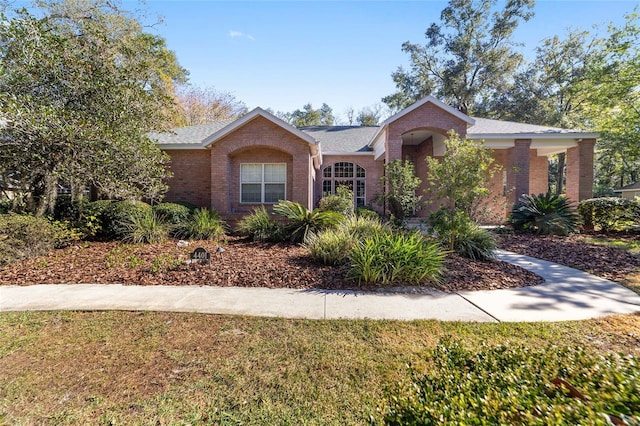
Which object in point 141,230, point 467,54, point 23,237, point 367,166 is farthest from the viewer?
point 467,54

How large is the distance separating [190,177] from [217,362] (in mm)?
12459

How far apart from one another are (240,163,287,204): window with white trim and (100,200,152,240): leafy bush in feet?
14.8

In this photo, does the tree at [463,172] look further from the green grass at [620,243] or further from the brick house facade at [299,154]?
the green grass at [620,243]

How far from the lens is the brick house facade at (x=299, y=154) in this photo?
1227 cm

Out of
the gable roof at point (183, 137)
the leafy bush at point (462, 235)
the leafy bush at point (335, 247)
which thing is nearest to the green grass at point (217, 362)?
the leafy bush at point (335, 247)

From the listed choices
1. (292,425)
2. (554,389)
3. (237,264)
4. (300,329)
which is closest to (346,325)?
(300,329)

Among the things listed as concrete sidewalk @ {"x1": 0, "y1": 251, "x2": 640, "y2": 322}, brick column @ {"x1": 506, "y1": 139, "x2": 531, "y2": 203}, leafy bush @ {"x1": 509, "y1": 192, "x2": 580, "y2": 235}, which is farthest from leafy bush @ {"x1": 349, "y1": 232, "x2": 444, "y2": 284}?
brick column @ {"x1": 506, "y1": 139, "x2": 531, "y2": 203}

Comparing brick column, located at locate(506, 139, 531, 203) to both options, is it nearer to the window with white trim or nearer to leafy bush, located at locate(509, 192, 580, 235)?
leafy bush, located at locate(509, 192, 580, 235)

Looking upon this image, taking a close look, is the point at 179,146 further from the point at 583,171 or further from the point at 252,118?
the point at 583,171

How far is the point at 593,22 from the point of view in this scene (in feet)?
72.1

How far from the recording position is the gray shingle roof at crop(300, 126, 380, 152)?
17016mm

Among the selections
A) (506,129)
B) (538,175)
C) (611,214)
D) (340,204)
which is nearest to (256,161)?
(340,204)

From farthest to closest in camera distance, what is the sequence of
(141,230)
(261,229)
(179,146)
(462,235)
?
(179,146), (261,229), (141,230), (462,235)

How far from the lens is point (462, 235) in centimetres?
770
